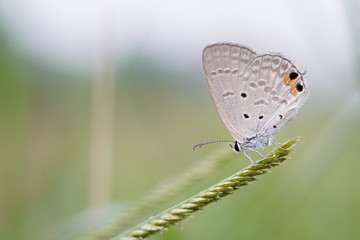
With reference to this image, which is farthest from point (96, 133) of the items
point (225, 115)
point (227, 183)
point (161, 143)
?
point (161, 143)

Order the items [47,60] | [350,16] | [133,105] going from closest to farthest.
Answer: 1. [350,16]
2. [47,60]
3. [133,105]

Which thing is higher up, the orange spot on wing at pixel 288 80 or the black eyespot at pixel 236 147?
the orange spot on wing at pixel 288 80

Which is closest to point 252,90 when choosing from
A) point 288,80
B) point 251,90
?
point 251,90

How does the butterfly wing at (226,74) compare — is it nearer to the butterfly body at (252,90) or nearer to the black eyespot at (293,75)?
the butterfly body at (252,90)

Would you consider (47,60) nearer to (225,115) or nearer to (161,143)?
(225,115)

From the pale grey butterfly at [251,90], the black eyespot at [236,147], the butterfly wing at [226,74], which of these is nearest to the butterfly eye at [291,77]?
the pale grey butterfly at [251,90]

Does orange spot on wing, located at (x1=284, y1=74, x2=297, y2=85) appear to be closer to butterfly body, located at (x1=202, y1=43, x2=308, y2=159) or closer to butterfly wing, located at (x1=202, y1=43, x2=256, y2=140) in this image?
butterfly body, located at (x1=202, y1=43, x2=308, y2=159)

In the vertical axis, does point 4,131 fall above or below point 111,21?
below

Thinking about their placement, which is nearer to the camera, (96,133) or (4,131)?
(96,133)
